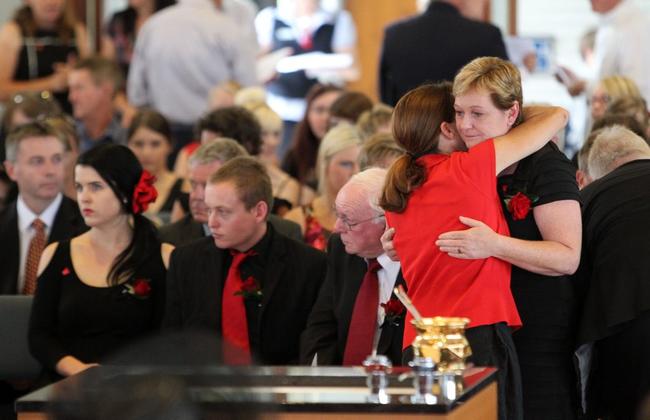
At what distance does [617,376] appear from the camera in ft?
15.0

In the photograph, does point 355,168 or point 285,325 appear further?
point 355,168

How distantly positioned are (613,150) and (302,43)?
22.4 ft

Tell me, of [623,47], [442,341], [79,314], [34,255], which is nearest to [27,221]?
[34,255]

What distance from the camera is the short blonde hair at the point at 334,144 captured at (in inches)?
260

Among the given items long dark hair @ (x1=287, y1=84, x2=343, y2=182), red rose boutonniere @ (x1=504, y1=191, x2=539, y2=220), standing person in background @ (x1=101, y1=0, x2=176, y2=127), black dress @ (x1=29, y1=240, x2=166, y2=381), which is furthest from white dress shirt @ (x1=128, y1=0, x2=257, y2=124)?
red rose boutonniere @ (x1=504, y1=191, x2=539, y2=220)

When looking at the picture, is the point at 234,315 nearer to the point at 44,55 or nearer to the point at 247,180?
the point at 247,180

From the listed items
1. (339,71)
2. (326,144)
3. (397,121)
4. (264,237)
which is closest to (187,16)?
(339,71)

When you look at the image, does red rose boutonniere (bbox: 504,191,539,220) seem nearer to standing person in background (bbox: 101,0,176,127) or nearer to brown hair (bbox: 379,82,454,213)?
brown hair (bbox: 379,82,454,213)

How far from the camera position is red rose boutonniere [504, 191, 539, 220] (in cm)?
407

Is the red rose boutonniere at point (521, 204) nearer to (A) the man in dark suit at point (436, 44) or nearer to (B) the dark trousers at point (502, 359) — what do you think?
(B) the dark trousers at point (502, 359)

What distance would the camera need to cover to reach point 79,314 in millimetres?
5379

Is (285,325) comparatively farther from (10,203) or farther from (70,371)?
(10,203)

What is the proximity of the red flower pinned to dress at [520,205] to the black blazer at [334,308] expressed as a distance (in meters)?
0.87

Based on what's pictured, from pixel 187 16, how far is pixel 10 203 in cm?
339
